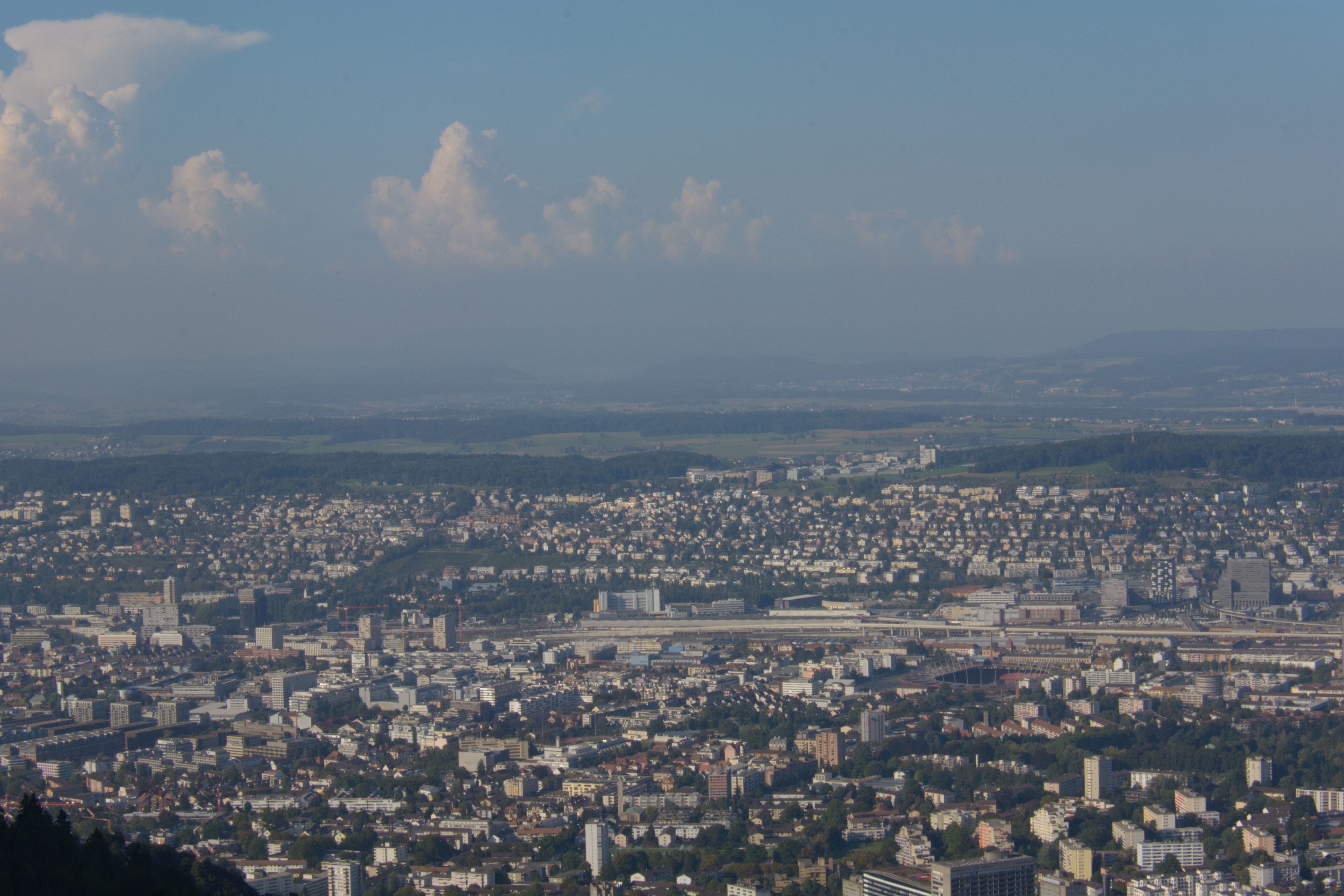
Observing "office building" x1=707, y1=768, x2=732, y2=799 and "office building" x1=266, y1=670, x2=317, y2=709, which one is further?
"office building" x1=266, y1=670, x2=317, y2=709

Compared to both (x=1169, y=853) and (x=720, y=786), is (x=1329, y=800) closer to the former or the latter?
(x=1169, y=853)

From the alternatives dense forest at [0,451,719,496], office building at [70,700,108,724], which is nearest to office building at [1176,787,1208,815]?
office building at [70,700,108,724]

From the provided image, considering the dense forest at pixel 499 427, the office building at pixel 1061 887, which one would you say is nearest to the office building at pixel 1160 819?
the office building at pixel 1061 887

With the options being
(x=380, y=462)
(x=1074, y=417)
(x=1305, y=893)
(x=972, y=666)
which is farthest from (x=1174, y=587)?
(x=1074, y=417)

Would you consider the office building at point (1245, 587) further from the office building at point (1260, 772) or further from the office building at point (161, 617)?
the office building at point (161, 617)

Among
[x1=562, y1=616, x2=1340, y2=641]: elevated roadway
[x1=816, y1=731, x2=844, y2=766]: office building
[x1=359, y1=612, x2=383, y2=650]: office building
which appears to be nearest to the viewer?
[x1=816, y1=731, x2=844, y2=766]: office building

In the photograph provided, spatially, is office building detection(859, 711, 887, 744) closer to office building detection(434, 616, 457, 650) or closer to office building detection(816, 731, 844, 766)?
office building detection(816, 731, 844, 766)
